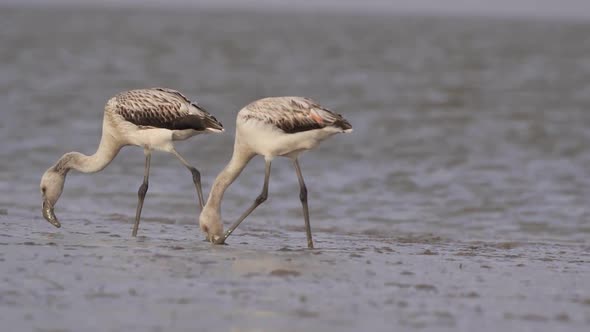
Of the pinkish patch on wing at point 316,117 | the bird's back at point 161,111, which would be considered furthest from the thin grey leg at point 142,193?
the pinkish patch on wing at point 316,117

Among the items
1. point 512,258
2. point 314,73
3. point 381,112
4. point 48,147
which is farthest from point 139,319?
point 314,73

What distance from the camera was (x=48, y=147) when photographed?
1762 cm

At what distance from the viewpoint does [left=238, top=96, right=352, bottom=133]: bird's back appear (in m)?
9.91

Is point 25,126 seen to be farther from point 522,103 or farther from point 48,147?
point 522,103

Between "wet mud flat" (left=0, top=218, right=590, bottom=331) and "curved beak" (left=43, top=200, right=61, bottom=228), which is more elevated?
"curved beak" (left=43, top=200, right=61, bottom=228)

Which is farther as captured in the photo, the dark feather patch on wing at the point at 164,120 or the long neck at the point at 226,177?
the dark feather patch on wing at the point at 164,120

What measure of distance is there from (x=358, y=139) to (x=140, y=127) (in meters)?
9.05

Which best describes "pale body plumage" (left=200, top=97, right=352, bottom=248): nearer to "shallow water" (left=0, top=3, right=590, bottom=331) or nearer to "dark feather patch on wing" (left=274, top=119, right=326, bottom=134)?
"dark feather patch on wing" (left=274, top=119, right=326, bottom=134)

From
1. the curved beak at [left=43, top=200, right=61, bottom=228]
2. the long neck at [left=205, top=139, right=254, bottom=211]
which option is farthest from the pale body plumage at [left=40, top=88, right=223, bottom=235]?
the long neck at [left=205, top=139, right=254, bottom=211]

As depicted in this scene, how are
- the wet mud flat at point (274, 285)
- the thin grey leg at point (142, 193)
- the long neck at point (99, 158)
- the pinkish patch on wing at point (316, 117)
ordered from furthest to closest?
the long neck at point (99, 158)
the thin grey leg at point (142, 193)
the pinkish patch on wing at point (316, 117)
the wet mud flat at point (274, 285)

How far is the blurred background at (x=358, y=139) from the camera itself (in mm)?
13570

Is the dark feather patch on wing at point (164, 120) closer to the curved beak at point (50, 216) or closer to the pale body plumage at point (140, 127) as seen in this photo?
the pale body plumage at point (140, 127)

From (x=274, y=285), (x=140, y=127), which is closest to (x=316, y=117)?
(x=140, y=127)

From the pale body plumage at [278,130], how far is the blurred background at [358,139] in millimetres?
2031
